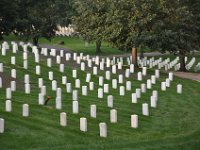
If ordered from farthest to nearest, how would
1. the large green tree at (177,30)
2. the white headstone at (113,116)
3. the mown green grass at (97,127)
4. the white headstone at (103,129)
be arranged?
the large green tree at (177,30) < the white headstone at (113,116) < the white headstone at (103,129) < the mown green grass at (97,127)

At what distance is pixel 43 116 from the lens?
1786cm

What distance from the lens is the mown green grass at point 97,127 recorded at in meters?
14.9

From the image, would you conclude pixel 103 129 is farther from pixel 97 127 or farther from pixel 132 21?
pixel 132 21

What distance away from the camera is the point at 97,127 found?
56.2 ft

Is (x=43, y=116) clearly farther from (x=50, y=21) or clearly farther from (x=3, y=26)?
(x=50, y=21)

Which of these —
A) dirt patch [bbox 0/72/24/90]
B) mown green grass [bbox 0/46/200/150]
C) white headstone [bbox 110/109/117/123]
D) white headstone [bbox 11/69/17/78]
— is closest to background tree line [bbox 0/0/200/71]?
white headstone [bbox 11/69/17/78]

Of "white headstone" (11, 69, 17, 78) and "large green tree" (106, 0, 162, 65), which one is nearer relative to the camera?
"white headstone" (11, 69, 17, 78)

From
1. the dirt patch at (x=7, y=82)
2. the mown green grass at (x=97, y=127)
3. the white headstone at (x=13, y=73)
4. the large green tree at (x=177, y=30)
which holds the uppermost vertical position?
the large green tree at (x=177, y=30)

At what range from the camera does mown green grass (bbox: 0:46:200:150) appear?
14.9 m

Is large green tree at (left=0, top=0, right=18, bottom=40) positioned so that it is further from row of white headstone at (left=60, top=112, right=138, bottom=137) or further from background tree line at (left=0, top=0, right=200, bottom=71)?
row of white headstone at (left=60, top=112, right=138, bottom=137)

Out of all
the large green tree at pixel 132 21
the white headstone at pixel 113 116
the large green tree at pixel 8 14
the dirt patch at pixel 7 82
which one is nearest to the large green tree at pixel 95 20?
the large green tree at pixel 132 21

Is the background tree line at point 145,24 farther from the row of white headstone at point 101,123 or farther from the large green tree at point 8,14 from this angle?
the row of white headstone at point 101,123

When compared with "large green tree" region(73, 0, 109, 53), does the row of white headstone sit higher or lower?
lower

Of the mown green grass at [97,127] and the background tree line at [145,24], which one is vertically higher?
the background tree line at [145,24]
